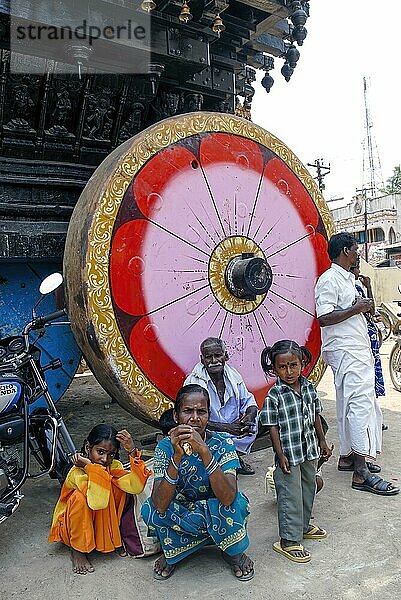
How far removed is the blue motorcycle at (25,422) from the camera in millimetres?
2506

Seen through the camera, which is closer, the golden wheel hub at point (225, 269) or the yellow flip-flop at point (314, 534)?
the yellow flip-flop at point (314, 534)

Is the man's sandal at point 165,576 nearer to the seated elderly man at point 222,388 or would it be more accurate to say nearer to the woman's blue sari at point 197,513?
the woman's blue sari at point 197,513

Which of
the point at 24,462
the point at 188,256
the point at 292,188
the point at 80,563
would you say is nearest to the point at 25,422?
the point at 24,462

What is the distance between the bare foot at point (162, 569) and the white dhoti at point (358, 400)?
137 centimetres

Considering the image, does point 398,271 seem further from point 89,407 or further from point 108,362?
point 108,362

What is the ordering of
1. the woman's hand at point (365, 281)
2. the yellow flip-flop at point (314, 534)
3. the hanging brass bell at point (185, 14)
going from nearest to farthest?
the yellow flip-flop at point (314, 534)
the hanging brass bell at point (185, 14)
the woman's hand at point (365, 281)

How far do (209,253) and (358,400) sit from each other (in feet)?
3.99

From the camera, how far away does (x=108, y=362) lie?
2.95 metres

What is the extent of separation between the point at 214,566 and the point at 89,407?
3412mm

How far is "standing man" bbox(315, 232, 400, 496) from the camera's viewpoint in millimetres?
3158

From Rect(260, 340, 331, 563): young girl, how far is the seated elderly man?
1.77ft

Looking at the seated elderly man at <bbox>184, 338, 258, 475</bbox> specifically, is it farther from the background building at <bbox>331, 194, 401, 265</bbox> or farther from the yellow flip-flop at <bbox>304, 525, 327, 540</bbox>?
the background building at <bbox>331, 194, 401, 265</bbox>

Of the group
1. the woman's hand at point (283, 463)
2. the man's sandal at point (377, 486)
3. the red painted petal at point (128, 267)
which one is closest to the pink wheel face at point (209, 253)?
the red painted petal at point (128, 267)

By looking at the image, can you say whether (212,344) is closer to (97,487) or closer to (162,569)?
(97,487)
